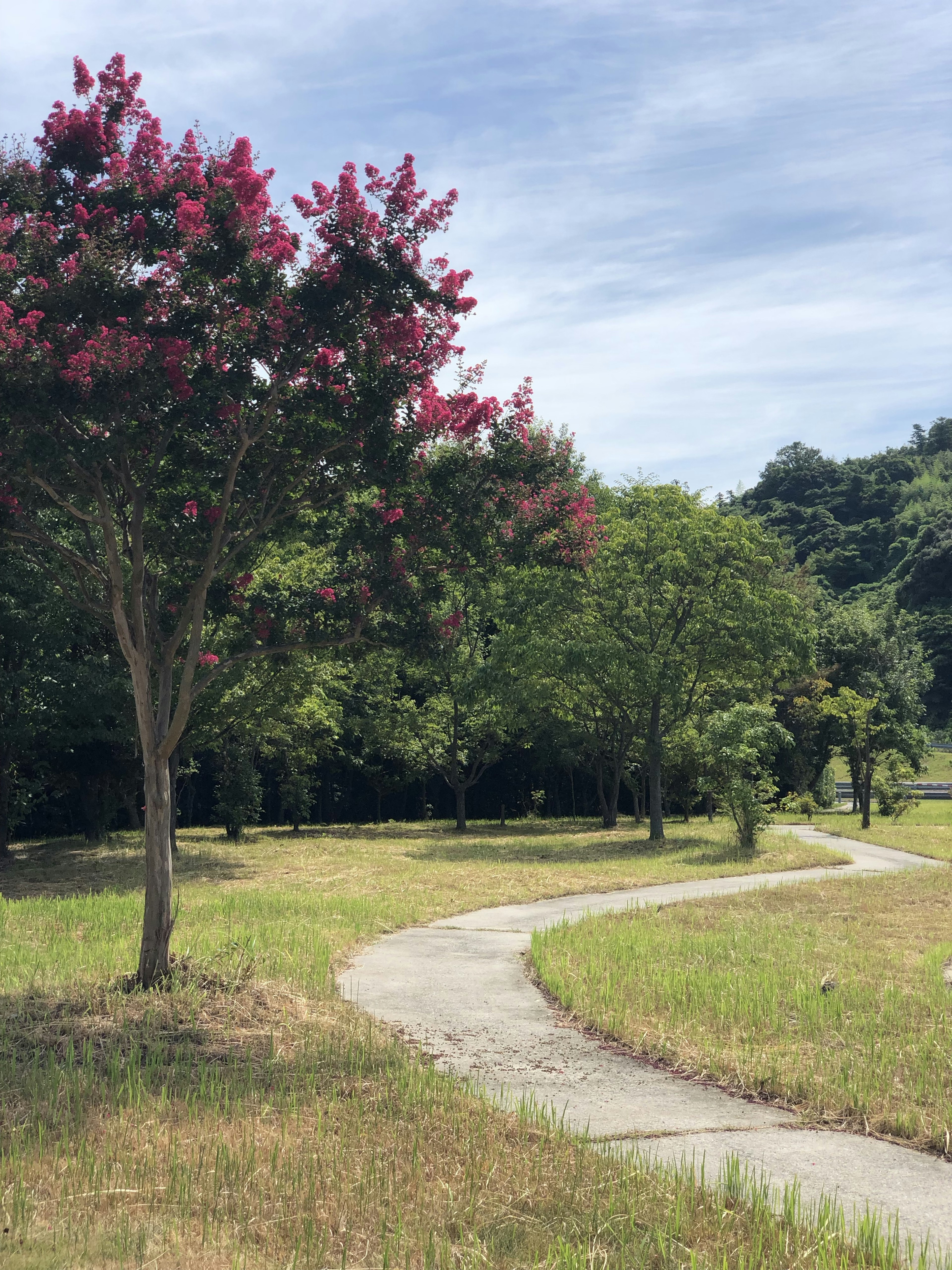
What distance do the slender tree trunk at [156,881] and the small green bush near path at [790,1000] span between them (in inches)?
134

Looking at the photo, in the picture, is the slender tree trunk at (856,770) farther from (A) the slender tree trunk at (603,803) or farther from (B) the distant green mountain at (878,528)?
(B) the distant green mountain at (878,528)

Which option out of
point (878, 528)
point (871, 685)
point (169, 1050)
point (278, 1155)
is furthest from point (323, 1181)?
point (878, 528)

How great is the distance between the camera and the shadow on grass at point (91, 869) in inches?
669

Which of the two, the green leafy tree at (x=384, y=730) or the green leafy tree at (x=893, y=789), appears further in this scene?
the green leafy tree at (x=893, y=789)

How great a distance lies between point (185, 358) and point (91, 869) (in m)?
14.8

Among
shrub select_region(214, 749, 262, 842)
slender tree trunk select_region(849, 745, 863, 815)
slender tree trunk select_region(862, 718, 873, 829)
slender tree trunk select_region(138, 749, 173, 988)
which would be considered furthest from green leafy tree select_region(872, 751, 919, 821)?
slender tree trunk select_region(138, 749, 173, 988)

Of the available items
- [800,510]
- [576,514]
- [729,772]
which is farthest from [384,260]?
[800,510]

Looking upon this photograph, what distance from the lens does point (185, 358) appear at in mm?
8359

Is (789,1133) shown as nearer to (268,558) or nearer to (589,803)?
(268,558)

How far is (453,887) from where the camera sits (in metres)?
17.3

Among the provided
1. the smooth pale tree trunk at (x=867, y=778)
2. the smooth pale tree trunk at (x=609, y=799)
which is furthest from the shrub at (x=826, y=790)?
the smooth pale tree trunk at (x=867, y=778)

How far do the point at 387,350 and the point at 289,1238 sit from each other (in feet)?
22.5

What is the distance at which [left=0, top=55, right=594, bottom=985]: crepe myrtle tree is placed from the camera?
25.8 feet

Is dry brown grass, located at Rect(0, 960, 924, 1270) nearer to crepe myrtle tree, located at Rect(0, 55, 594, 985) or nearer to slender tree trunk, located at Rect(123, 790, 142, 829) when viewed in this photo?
crepe myrtle tree, located at Rect(0, 55, 594, 985)
